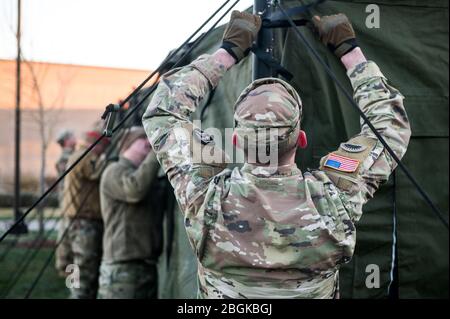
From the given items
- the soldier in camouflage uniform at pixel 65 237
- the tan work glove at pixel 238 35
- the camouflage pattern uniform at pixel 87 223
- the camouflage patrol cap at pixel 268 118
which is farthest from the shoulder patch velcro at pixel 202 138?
the soldier in camouflage uniform at pixel 65 237

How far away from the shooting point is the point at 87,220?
4.73 meters

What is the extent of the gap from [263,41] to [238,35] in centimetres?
24

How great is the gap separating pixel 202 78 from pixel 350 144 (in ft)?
1.84

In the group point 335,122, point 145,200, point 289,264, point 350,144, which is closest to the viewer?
point 289,264

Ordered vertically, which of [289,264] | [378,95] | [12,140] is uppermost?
[378,95]

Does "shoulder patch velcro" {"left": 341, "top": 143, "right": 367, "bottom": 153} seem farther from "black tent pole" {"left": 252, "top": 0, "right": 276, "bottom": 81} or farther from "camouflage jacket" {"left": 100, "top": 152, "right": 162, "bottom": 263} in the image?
"camouflage jacket" {"left": 100, "top": 152, "right": 162, "bottom": 263}

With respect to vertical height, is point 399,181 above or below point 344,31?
below

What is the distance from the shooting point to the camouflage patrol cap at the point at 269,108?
179cm

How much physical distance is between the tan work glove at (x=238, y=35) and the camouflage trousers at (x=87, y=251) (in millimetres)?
2914

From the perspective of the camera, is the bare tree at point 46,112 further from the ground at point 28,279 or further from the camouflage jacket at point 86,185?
the camouflage jacket at point 86,185

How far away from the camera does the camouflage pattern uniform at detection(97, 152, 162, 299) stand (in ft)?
12.4
